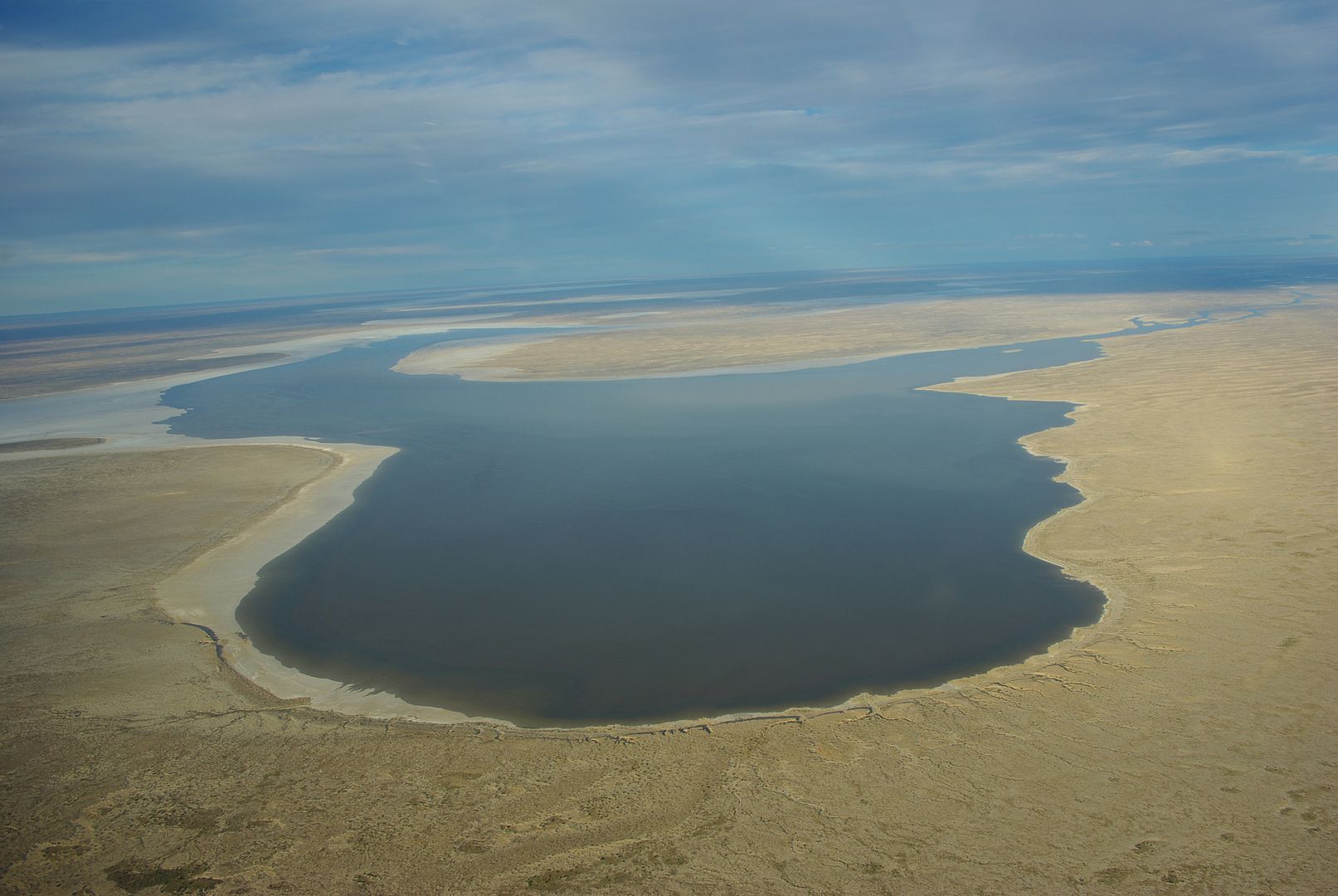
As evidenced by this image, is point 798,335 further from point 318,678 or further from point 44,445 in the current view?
point 318,678

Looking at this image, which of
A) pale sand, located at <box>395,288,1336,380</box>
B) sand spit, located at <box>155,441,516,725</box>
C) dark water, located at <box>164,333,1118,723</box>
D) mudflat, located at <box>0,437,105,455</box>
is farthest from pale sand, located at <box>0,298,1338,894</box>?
pale sand, located at <box>395,288,1336,380</box>

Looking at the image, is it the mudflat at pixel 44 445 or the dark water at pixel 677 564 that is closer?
the dark water at pixel 677 564

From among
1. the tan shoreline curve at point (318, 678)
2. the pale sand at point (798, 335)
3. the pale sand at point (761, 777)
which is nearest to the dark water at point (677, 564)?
the tan shoreline curve at point (318, 678)

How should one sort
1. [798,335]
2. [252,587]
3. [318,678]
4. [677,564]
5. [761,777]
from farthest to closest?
[798,335], [677,564], [252,587], [318,678], [761,777]

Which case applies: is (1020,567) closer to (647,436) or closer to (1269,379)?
(647,436)

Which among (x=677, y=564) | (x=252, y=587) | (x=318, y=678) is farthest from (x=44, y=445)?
(x=677, y=564)

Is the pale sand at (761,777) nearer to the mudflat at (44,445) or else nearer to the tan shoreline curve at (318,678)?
the tan shoreline curve at (318,678)

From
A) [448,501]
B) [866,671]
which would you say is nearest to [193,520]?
[448,501]
